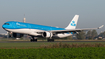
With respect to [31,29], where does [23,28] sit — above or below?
above

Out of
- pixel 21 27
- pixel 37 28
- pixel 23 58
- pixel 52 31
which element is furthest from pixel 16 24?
pixel 23 58

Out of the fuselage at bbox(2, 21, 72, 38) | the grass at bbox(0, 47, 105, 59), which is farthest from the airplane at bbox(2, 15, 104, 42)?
the grass at bbox(0, 47, 105, 59)

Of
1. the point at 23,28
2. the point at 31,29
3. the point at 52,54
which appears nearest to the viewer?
the point at 52,54

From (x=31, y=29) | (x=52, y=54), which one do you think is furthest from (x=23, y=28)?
(x=52, y=54)

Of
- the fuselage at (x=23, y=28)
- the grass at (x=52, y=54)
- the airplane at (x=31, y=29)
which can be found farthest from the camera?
the airplane at (x=31, y=29)

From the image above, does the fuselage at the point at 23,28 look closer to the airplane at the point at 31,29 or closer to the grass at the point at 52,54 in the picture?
the airplane at the point at 31,29

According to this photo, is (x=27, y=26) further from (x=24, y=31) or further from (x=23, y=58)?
(x=23, y=58)

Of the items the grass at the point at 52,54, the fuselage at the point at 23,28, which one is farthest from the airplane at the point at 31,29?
the grass at the point at 52,54

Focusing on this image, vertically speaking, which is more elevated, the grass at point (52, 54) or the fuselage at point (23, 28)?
the fuselage at point (23, 28)

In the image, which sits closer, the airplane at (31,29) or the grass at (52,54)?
the grass at (52,54)

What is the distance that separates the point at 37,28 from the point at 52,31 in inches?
177

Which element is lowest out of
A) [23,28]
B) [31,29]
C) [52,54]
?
[52,54]

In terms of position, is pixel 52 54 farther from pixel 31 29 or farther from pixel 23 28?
pixel 31 29

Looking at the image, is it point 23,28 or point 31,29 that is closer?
point 23,28
